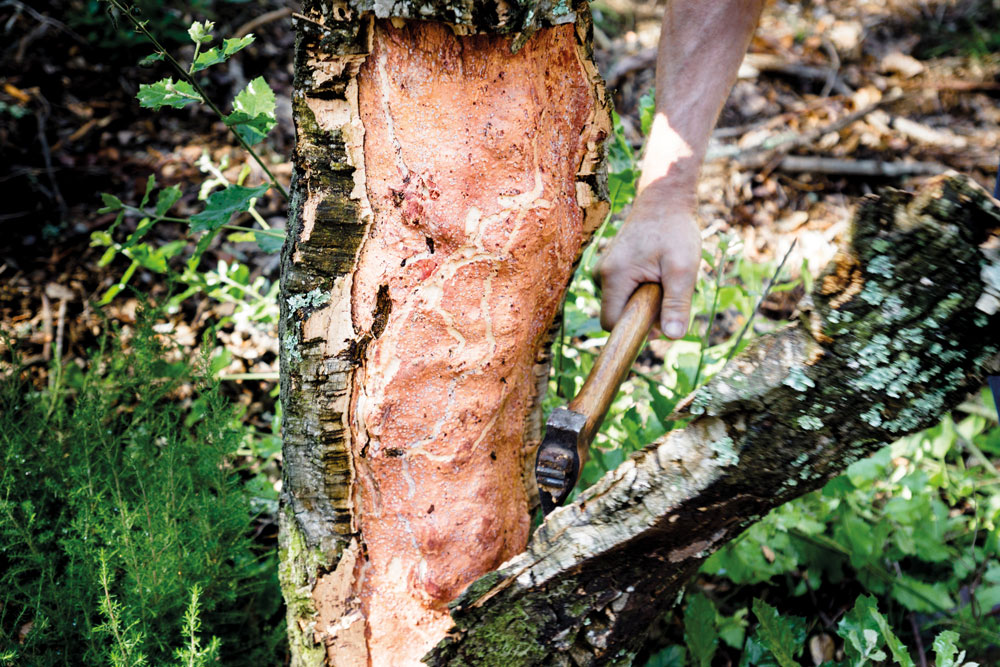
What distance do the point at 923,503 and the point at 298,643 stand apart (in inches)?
71.0

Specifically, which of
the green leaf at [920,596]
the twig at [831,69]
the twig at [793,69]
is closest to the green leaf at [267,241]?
the green leaf at [920,596]

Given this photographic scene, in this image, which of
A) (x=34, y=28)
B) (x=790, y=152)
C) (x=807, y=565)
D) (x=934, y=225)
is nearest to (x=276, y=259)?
(x=34, y=28)

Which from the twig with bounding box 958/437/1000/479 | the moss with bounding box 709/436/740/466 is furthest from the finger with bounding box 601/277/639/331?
the twig with bounding box 958/437/1000/479

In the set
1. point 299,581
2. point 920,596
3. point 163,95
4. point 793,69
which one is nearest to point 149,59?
point 163,95

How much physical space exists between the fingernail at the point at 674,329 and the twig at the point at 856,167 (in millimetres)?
2674

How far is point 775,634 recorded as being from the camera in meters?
1.53

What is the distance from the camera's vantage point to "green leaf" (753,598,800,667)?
4.90 feet

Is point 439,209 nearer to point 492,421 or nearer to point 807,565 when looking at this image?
point 492,421

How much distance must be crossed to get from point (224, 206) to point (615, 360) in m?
1.01

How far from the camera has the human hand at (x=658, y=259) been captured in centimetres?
164

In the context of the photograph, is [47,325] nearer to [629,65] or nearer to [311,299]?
[311,299]

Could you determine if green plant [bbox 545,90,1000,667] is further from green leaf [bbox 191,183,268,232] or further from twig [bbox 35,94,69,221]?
twig [bbox 35,94,69,221]

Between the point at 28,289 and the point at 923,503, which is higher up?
the point at 28,289

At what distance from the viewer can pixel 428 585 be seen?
1478mm
